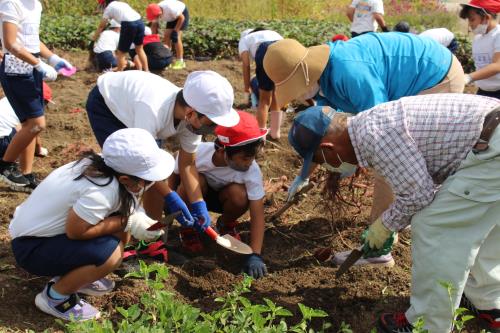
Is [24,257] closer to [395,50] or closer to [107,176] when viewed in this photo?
[107,176]

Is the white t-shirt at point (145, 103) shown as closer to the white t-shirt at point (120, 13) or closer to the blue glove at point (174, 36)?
the white t-shirt at point (120, 13)

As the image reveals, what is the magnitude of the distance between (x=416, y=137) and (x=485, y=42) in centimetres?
248

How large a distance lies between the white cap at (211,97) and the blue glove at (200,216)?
25.1 inches

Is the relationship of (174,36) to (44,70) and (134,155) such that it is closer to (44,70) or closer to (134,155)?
(44,70)

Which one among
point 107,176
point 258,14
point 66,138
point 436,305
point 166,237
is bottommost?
point 258,14

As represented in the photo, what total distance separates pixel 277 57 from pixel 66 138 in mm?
2972

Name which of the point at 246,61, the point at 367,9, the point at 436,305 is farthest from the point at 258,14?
the point at 436,305

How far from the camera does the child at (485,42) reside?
13.6 feet

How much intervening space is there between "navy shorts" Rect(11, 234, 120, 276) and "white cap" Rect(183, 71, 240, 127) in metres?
0.75

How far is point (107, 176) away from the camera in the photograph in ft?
8.22

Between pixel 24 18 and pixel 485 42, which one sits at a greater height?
pixel 24 18

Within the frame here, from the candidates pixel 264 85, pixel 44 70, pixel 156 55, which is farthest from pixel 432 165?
pixel 156 55

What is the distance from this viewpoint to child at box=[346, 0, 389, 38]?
7359mm

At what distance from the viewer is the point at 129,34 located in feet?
23.0
